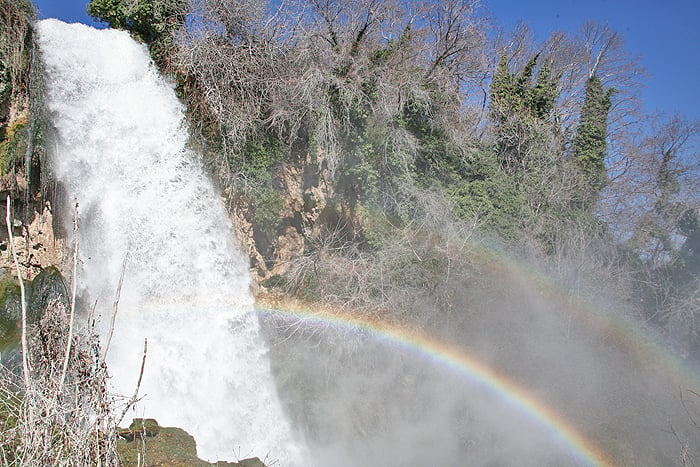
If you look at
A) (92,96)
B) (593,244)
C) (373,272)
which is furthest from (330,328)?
(593,244)

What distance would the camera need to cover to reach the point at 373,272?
1276 centimetres

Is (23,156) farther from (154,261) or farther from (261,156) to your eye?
(261,156)

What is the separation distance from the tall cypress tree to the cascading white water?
43.6 feet

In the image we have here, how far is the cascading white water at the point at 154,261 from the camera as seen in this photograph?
928cm

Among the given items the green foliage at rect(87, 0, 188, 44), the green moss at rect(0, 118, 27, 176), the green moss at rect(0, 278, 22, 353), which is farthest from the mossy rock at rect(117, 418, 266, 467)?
the green foliage at rect(87, 0, 188, 44)

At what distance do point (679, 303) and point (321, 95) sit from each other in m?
12.8

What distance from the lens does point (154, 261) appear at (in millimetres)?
9875

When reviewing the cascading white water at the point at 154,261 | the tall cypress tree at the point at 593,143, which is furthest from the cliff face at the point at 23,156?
the tall cypress tree at the point at 593,143

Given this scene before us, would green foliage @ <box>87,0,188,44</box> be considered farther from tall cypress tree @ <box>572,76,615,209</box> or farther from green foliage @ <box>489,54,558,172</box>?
tall cypress tree @ <box>572,76,615,209</box>

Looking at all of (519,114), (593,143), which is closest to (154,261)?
(519,114)

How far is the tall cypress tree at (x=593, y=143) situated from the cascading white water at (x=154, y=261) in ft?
43.6

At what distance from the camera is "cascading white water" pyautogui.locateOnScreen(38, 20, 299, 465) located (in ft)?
30.5

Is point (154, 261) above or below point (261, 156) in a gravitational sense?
below

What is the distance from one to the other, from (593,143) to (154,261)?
1592 centimetres
